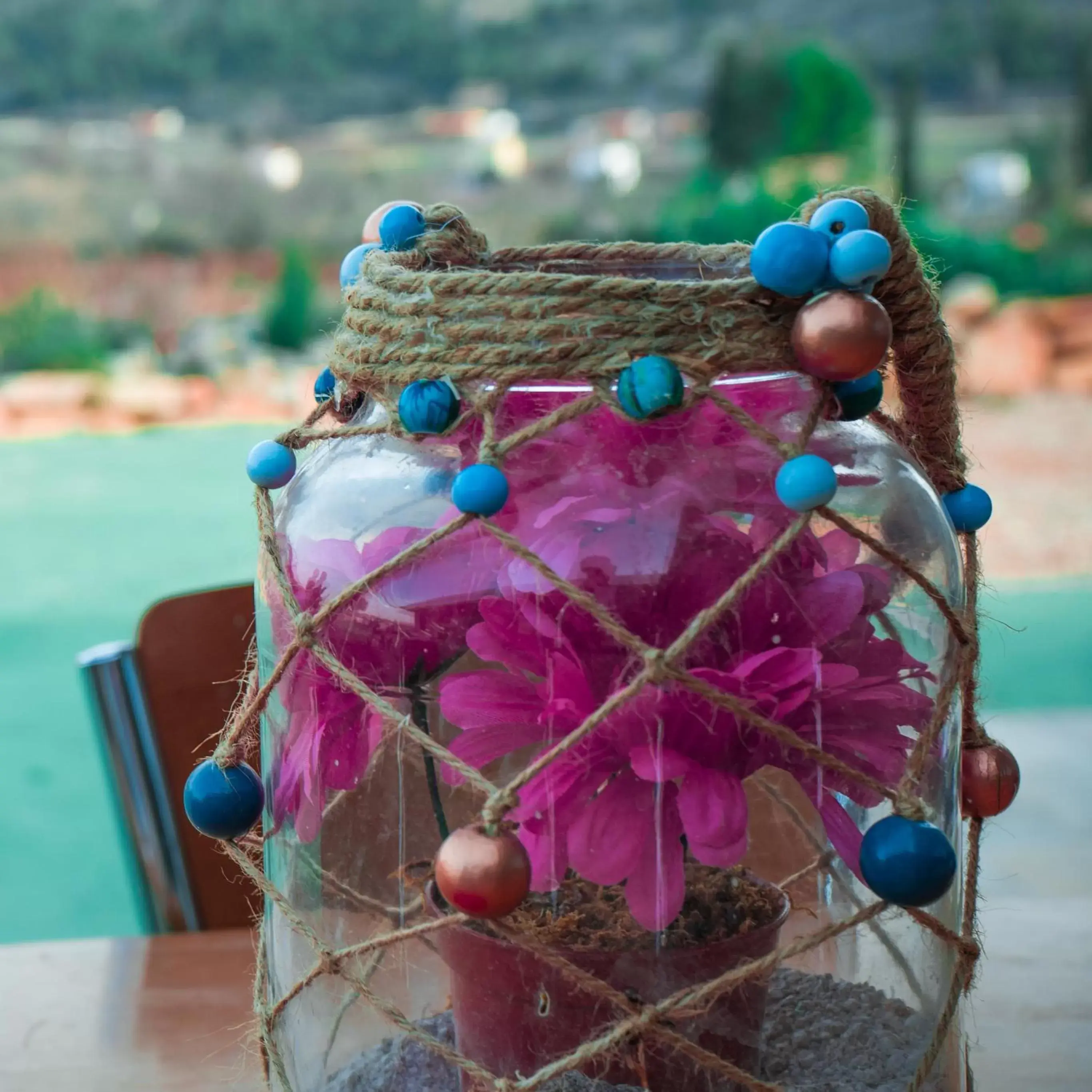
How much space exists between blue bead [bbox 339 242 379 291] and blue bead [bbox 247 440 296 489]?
6cm

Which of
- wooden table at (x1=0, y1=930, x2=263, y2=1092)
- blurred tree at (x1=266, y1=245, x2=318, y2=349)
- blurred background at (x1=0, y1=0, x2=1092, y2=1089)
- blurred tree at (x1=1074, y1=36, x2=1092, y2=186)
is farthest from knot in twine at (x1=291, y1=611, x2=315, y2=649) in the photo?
blurred tree at (x1=1074, y1=36, x2=1092, y2=186)

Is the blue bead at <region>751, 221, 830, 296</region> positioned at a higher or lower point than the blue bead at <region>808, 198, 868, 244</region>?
lower

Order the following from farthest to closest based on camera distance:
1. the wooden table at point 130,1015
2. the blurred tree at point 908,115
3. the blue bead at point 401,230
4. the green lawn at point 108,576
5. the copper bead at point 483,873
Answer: the blurred tree at point 908,115
the green lawn at point 108,576
the wooden table at point 130,1015
the blue bead at point 401,230
the copper bead at point 483,873

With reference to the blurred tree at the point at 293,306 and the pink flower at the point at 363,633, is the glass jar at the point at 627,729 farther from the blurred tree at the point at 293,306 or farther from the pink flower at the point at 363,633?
A: the blurred tree at the point at 293,306

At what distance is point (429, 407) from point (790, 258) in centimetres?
11

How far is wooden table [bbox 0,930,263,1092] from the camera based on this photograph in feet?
1.88

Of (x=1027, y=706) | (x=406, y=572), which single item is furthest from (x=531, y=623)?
(x=1027, y=706)

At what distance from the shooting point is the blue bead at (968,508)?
0.47 m

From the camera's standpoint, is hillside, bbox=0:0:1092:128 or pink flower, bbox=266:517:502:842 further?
hillside, bbox=0:0:1092:128

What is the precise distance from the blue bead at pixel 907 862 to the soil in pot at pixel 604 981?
5 cm

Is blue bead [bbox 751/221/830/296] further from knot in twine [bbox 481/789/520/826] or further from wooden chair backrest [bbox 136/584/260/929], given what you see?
wooden chair backrest [bbox 136/584/260/929]

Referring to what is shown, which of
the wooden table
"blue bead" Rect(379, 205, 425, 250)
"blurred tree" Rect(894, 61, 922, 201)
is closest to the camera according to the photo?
"blue bead" Rect(379, 205, 425, 250)

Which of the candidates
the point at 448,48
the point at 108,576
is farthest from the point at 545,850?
the point at 448,48

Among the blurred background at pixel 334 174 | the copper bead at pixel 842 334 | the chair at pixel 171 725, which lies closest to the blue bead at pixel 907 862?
the copper bead at pixel 842 334
